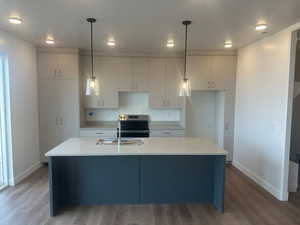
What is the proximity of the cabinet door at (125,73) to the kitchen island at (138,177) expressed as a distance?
2180 mm

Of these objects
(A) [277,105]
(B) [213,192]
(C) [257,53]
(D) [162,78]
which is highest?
(C) [257,53]

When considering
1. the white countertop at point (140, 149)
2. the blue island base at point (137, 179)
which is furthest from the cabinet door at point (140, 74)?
the blue island base at point (137, 179)

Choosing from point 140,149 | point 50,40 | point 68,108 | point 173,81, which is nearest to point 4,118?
point 68,108

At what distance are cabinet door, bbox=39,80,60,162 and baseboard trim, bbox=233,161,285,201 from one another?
4.00 meters

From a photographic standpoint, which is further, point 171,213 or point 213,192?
point 213,192

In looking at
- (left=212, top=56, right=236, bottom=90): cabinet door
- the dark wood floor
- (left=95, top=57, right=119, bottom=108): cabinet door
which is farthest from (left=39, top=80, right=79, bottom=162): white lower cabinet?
(left=212, top=56, right=236, bottom=90): cabinet door

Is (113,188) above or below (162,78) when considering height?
below

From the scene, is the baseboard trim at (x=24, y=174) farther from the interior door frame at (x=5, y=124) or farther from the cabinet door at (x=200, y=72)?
the cabinet door at (x=200, y=72)

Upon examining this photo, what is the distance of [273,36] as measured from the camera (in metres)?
3.44

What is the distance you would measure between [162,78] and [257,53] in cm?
203

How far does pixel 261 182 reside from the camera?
3.77 meters

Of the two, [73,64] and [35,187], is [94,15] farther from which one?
[35,187]

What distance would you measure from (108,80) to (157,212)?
123 inches

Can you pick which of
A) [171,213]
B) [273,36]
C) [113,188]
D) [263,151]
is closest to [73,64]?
[113,188]
